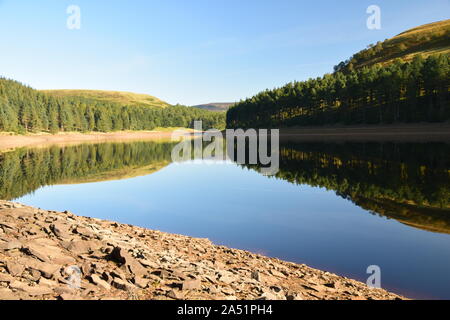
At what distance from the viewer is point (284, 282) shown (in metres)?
10.2

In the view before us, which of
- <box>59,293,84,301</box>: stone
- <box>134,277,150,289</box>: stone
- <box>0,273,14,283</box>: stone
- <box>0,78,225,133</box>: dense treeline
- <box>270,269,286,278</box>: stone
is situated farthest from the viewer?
<box>0,78,225,133</box>: dense treeline

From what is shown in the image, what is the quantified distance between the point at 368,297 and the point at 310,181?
23.1 metres

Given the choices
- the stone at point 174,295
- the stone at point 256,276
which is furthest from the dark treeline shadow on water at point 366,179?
the stone at point 174,295

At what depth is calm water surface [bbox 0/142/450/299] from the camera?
13680mm

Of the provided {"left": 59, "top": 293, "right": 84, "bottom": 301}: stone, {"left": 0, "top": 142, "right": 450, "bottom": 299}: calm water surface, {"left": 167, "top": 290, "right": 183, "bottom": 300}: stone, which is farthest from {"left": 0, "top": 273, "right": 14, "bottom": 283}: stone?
{"left": 0, "top": 142, "right": 450, "bottom": 299}: calm water surface

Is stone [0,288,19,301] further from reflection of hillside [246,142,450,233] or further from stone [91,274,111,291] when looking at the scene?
reflection of hillside [246,142,450,233]

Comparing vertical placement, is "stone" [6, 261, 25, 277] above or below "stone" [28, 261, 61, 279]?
above

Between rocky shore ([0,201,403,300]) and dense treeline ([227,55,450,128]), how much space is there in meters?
85.8

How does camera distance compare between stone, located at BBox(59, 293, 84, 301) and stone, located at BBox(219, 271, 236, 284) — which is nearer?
stone, located at BBox(59, 293, 84, 301)

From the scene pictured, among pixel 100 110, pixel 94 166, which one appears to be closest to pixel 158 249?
pixel 94 166

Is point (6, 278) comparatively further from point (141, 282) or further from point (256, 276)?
point (256, 276)

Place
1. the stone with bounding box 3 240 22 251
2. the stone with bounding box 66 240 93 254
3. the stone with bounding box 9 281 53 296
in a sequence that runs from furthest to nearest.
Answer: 1. the stone with bounding box 66 240 93 254
2. the stone with bounding box 3 240 22 251
3. the stone with bounding box 9 281 53 296

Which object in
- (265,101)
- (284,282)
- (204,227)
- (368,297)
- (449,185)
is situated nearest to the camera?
(368,297)
